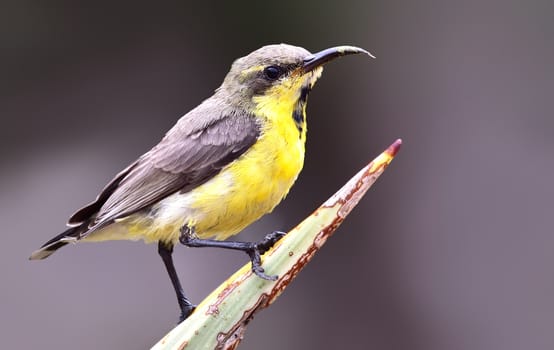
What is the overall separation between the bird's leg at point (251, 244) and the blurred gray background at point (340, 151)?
133 centimetres

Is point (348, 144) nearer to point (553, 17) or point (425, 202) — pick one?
point (425, 202)

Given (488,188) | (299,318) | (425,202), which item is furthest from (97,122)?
(488,188)

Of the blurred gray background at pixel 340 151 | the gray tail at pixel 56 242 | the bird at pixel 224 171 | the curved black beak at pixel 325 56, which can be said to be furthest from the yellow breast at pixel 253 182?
the blurred gray background at pixel 340 151

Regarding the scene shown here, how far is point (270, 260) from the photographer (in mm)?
1737

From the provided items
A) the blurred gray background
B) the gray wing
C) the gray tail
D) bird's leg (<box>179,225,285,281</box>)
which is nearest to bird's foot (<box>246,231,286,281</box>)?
bird's leg (<box>179,225,285,281</box>)

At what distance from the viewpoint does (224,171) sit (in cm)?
212

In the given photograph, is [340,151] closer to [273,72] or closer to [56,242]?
[273,72]

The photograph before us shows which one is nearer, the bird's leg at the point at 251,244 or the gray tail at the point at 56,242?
the bird's leg at the point at 251,244

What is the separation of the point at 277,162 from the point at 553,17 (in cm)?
205

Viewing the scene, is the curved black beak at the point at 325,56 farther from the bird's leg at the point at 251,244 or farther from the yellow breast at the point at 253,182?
the bird's leg at the point at 251,244

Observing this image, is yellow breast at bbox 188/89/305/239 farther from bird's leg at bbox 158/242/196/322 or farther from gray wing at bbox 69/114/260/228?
bird's leg at bbox 158/242/196/322

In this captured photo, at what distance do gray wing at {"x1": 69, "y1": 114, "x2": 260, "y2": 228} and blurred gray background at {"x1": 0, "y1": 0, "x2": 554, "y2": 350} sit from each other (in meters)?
1.25

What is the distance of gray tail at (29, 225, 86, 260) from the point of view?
2105 millimetres

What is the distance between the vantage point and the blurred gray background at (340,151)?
137 inches
